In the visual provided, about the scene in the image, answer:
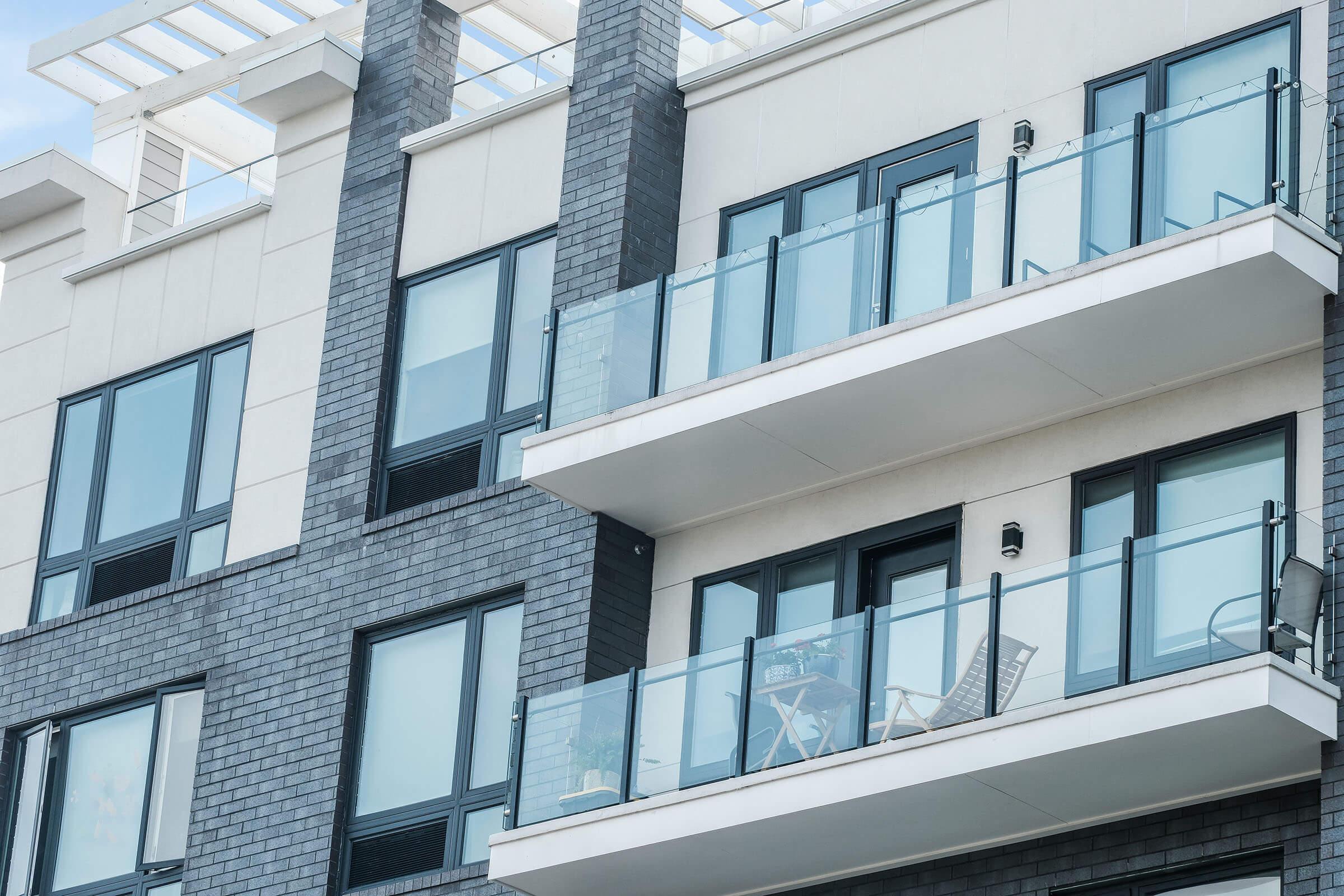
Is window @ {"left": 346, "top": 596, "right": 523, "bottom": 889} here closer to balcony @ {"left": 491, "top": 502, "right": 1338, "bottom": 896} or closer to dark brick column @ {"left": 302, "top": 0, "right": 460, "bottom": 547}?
dark brick column @ {"left": 302, "top": 0, "right": 460, "bottom": 547}

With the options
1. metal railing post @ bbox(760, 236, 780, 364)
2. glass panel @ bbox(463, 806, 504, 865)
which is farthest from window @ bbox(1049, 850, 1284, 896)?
glass panel @ bbox(463, 806, 504, 865)

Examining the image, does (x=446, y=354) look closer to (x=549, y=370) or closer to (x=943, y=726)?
(x=549, y=370)

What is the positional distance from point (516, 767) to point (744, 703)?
7.11ft

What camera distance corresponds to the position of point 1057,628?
16312 mm

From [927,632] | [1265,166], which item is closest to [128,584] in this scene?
[927,632]

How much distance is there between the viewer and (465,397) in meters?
22.3

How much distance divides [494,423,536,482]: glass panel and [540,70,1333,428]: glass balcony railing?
1.35 meters

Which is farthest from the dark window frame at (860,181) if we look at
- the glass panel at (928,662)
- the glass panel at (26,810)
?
the glass panel at (26,810)

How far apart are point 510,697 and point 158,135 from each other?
10.2m

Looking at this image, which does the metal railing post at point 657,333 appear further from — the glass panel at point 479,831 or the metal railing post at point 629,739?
the glass panel at point 479,831

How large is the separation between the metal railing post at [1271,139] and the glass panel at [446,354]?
7831 millimetres

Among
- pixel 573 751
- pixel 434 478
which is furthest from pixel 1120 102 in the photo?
pixel 434 478

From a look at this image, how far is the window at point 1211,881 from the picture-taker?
53.2 ft

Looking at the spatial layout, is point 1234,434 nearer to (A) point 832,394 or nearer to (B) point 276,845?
(A) point 832,394
